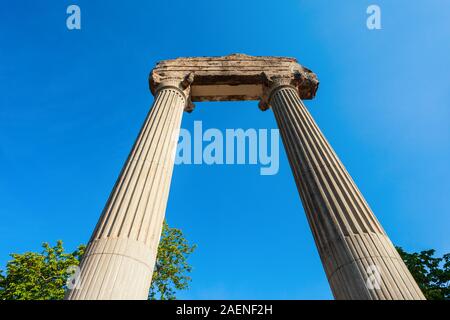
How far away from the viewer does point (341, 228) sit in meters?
9.32

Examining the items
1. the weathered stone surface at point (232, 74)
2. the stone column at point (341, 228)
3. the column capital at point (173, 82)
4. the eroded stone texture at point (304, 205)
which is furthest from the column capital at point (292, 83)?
the column capital at point (173, 82)

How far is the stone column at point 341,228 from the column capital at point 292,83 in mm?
4527

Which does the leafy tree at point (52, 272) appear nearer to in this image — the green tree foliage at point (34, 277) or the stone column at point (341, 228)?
the green tree foliage at point (34, 277)

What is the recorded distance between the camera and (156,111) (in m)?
15.0

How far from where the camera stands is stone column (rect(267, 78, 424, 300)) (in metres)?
7.77

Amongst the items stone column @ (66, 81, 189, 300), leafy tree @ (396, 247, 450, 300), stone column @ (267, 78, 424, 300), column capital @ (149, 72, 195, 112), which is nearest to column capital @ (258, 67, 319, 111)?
stone column @ (267, 78, 424, 300)

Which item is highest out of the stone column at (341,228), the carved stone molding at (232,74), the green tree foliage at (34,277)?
the carved stone molding at (232,74)

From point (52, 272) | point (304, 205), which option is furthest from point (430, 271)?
point (52, 272)

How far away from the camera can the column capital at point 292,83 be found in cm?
1777

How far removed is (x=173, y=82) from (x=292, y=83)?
26.2 ft

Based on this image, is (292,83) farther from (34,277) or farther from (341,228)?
(34,277)

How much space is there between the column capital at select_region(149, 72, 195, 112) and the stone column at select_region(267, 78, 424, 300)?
304 inches
